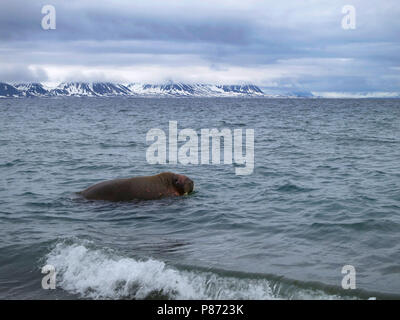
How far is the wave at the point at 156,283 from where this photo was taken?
7.67m

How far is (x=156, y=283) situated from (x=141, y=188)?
20.4ft

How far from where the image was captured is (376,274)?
8375 millimetres

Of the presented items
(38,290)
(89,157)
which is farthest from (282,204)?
(89,157)

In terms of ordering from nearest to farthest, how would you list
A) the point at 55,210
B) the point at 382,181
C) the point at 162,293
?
the point at 162,293, the point at 55,210, the point at 382,181

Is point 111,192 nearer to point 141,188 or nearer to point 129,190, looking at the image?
point 129,190

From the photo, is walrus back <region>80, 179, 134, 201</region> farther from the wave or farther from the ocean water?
the wave

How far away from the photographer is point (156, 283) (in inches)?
319

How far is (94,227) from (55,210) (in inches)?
90.4

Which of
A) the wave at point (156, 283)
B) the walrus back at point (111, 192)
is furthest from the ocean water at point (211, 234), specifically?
the walrus back at point (111, 192)

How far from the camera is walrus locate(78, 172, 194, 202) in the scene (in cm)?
1390

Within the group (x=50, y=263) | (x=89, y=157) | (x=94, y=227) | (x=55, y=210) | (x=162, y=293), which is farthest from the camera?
(x=89, y=157)

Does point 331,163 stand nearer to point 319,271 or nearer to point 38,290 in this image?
point 319,271

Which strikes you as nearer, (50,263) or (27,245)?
(50,263)

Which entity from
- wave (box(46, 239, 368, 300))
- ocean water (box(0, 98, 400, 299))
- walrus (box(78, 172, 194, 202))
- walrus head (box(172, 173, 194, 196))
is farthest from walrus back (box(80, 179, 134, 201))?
wave (box(46, 239, 368, 300))
